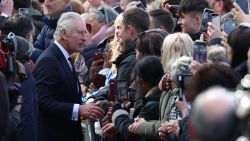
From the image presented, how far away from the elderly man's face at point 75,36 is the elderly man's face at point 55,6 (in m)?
3.39

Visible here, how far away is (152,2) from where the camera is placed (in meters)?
11.2

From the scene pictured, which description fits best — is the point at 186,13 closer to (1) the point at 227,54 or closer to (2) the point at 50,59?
(2) the point at 50,59

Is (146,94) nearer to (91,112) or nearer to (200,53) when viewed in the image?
(91,112)

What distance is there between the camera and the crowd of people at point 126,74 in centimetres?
477

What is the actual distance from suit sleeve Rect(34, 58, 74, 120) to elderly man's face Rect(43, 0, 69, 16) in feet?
12.6

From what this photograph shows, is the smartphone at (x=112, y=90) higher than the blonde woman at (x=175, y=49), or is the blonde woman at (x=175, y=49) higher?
the blonde woman at (x=175, y=49)

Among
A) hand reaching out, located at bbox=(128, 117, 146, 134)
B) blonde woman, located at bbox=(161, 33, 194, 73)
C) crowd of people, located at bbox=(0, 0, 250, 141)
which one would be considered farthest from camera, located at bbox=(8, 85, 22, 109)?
blonde woman, located at bbox=(161, 33, 194, 73)

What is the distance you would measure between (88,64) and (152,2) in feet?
7.32

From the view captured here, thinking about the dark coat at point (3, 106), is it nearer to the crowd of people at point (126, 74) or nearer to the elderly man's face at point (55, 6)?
the crowd of people at point (126, 74)

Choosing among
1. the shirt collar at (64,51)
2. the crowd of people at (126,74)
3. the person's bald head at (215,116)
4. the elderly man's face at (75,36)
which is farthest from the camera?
the elderly man's face at (75,36)

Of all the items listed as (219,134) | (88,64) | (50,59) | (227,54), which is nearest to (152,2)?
(88,64)

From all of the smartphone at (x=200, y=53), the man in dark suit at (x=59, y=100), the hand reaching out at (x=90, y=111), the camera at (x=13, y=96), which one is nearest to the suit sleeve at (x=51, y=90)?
the man in dark suit at (x=59, y=100)

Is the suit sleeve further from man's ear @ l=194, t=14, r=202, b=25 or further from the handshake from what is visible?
man's ear @ l=194, t=14, r=202, b=25

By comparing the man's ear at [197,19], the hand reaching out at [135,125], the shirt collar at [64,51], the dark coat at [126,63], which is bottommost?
the hand reaching out at [135,125]
